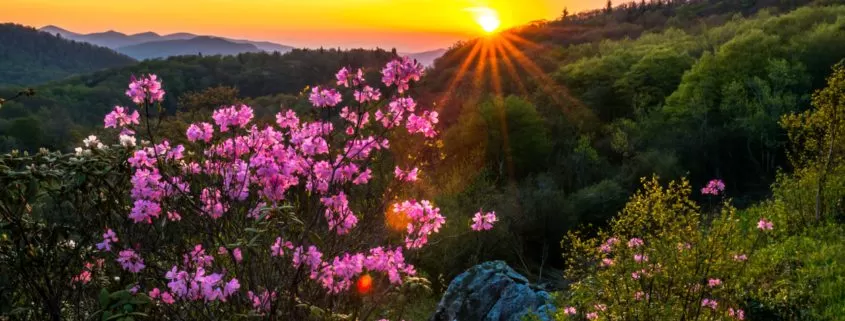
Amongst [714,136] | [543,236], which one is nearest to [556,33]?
[714,136]

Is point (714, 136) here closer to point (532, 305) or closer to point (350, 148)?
point (532, 305)

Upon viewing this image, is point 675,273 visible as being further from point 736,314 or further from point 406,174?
point 406,174

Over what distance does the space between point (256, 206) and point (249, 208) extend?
0.56ft

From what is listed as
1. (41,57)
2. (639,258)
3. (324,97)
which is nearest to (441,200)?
(639,258)

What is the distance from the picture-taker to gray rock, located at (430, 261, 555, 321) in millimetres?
9547

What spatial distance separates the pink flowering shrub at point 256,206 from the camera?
4035 mm

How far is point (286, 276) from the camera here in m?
4.19

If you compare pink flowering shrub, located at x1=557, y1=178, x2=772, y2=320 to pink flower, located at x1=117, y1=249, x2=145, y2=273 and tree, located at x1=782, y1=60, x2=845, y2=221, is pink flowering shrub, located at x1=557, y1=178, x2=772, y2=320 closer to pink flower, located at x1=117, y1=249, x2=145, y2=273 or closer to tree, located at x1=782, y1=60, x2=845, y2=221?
pink flower, located at x1=117, y1=249, x2=145, y2=273

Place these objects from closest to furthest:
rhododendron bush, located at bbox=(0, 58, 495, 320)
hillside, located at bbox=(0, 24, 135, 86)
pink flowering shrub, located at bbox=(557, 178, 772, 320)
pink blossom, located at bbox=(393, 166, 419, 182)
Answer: rhododendron bush, located at bbox=(0, 58, 495, 320)
pink blossom, located at bbox=(393, 166, 419, 182)
pink flowering shrub, located at bbox=(557, 178, 772, 320)
hillside, located at bbox=(0, 24, 135, 86)

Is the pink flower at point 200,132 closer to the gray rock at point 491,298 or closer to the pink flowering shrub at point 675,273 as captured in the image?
the pink flowering shrub at point 675,273

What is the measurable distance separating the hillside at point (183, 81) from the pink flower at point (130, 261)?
59.3 meters

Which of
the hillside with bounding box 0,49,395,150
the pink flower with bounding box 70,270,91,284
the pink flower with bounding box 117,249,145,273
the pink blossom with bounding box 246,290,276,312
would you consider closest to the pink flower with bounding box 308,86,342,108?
the pink blossom with bounding box 246,290,276,312

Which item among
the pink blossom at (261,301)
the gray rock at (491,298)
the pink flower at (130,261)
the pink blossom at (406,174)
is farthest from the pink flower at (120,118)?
the gray rock at (491,298)

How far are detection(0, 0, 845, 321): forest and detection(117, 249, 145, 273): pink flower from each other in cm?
4
